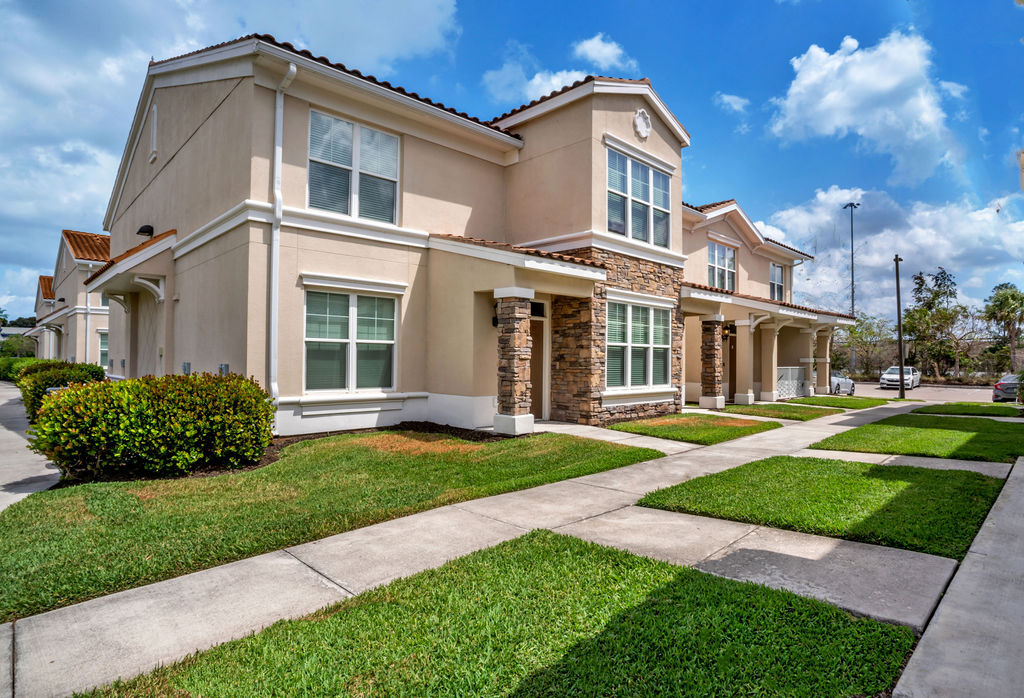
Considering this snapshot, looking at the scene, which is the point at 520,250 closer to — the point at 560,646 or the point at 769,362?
the point at 560,646

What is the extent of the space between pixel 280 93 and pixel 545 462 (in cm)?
829

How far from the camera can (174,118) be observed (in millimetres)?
13805

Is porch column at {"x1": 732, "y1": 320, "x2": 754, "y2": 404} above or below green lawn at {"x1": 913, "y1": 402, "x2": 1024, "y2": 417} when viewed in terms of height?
above

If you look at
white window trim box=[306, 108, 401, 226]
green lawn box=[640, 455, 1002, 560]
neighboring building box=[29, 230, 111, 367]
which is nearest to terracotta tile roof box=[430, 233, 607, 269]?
white window trim box=[306, 108, 401, 226]

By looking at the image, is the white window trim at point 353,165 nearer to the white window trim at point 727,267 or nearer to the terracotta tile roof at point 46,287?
the white window trim at point 727,267

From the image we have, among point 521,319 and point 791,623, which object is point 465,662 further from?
point 521,319

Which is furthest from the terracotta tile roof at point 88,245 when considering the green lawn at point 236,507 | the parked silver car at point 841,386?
the parked silver car at point 841,386

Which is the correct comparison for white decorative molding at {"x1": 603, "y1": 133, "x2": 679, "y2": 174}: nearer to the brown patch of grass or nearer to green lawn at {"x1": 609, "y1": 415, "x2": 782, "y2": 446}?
green lawn at {"x1": 609, "y1": 415, "x2": 782, "y2": 446}

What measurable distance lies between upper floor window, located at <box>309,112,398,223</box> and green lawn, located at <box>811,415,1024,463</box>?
10.1 meters

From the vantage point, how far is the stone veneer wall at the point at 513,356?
10.3 metres

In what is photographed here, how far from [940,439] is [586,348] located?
279 inches

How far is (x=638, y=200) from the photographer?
13.8 meters

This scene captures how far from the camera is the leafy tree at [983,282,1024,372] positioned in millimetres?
37250

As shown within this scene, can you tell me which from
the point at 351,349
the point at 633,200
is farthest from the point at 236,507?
the point at 633,200
